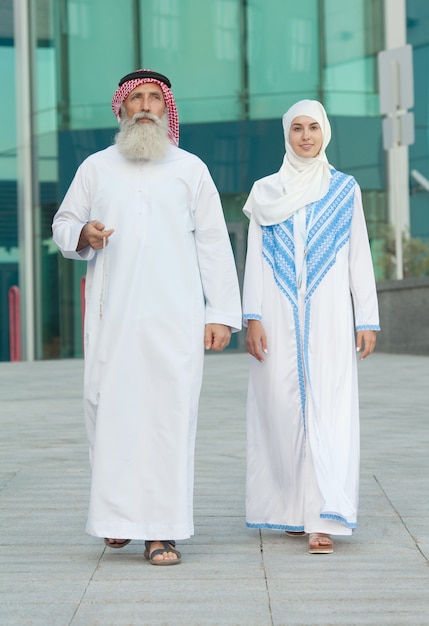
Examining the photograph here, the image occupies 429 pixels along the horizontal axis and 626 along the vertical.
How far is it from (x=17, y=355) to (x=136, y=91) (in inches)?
816

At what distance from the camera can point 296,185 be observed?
545cm

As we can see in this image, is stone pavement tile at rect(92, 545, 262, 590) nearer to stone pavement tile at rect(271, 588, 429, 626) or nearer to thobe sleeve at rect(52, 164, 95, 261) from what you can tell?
stone pavement tile at rect(271, 588, 429, 626)

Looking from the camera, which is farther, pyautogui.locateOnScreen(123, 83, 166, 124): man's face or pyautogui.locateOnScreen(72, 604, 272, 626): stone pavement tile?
pyautogui.locateOnScreen(123, 83, 166, 124): man's face

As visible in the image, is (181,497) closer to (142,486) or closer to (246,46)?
(142,486)

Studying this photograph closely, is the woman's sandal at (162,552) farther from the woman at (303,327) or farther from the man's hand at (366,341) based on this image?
the man's hand at (366,341)

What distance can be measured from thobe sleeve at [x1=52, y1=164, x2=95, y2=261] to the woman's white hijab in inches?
28.7

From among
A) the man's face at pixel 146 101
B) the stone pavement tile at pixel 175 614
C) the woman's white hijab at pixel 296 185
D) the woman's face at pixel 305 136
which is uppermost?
the man's face at pixel 146 101

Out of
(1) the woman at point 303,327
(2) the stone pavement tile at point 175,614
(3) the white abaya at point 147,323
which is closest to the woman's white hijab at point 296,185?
(1) the woman at point 303,327

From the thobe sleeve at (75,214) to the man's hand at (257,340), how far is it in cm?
73

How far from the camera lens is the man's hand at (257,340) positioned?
5.36 meters

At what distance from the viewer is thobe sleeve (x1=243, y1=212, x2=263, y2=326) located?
542 cm

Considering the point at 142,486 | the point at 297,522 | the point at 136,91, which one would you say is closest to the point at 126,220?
the point at 136,91

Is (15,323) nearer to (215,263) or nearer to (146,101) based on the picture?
(146,101)

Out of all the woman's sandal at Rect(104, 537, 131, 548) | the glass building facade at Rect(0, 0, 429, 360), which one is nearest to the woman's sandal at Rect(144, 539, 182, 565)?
the woman's sandal at Rect(104, 537, 131, 548)
